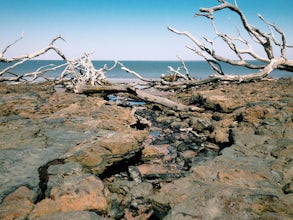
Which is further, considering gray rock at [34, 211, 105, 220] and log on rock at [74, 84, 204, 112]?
log on rock at [74, 84, 204, 112]

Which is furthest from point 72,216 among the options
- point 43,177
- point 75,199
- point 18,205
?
point 43,177

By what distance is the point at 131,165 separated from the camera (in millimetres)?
4293

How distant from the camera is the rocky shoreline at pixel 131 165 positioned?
7.43ft

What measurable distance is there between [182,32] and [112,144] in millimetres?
5093

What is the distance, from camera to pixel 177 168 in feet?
14.4

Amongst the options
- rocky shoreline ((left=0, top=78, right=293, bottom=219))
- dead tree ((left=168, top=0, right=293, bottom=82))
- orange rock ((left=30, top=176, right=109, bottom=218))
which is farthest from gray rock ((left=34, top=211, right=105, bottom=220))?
dead tree ((left=168, top=0, right=293, bottom=82))

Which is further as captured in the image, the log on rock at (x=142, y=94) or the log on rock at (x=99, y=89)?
the log on rock at (x=99, y=89)

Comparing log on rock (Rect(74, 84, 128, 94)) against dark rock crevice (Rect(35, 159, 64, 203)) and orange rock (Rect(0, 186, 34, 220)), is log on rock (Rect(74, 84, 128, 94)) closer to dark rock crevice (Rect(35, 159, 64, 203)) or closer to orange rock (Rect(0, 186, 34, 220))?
dark rock crevice (Rect(35, 159, 64, 203))

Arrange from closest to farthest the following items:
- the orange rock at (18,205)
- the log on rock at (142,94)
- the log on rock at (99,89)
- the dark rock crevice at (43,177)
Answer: the orange rock at (18,205), the dark rock crevice at (43,177), the log on rock at (142,94), the log on rock at (99,89)

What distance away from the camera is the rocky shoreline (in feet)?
7.43

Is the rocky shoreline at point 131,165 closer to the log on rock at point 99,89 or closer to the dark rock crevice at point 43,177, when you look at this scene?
the dark rock crevice at point 43,177

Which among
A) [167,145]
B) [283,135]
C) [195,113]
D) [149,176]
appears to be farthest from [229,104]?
[149,176]

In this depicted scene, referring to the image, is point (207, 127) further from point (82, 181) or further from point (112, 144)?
point (82, 181)

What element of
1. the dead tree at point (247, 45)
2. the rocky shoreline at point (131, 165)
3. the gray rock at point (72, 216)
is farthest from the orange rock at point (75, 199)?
the dead tree at point (247, 45)
